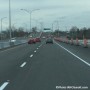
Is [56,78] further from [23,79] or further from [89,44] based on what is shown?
[89,44]

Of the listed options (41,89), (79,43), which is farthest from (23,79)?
(79,43)

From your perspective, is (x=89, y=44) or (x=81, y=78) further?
(x=89, y=44)

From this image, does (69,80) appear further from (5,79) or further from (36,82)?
(5,79)

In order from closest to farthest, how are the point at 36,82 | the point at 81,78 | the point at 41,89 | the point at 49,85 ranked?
1. the point at 41,89
2. the point at 49,85
3. the point at 36,82
4. the point at 81,78

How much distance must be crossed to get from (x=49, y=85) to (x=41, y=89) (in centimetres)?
95

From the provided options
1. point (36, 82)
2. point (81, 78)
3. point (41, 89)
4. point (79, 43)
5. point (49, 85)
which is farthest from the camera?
point (79, 43)

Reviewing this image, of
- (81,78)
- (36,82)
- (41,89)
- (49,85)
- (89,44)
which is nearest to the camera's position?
(41,89)

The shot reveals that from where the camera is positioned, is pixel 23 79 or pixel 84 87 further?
pixel 23 79

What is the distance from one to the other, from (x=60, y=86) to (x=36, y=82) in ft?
4.90

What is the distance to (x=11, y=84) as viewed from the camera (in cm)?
1361

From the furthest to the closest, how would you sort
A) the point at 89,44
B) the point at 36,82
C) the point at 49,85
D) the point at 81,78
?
the point at 89,44 → the point at 81,78 → the point at 36,82 → the point at 49,85

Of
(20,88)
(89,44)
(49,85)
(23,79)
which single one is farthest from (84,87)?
(89,44)

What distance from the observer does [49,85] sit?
43.1 feet

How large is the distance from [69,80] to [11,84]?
2.34 m
